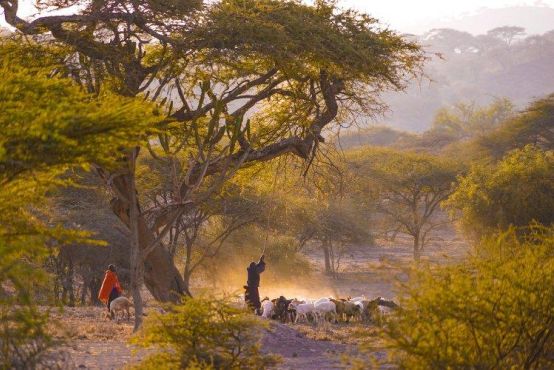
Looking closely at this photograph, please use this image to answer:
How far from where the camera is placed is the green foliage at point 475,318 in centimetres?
693

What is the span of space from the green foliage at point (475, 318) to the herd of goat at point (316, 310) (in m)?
10.5

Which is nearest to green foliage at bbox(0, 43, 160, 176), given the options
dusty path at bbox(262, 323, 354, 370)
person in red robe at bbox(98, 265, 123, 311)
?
dusty path at bbox(262, 323, 354, 370)

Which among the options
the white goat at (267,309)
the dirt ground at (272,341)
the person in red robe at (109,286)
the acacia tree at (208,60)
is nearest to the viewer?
the dirt ground at (272,341)

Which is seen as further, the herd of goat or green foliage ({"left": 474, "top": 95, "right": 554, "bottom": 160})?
green foliage ({"left": 474, "top": 95, "right": 554, "bottom": 160})

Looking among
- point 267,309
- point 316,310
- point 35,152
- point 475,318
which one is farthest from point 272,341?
point 35,152

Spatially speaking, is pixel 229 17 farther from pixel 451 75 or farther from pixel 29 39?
pixel 451 75

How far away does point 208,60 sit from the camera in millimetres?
14391

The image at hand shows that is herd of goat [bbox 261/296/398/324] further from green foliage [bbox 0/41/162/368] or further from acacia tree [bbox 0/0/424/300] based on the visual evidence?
green foliage [bbox 0/41/162/368]

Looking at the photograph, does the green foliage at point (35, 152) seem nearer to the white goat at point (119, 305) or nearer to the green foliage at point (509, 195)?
the white goat at point (119, 305)

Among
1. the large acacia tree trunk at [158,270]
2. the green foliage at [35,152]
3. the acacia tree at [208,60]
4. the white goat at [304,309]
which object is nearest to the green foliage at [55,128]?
the green foliage at [35,152]

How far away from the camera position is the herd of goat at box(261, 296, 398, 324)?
18016 mm

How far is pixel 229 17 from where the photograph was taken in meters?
14.5

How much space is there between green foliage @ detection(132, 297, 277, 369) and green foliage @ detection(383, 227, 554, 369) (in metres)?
1.15

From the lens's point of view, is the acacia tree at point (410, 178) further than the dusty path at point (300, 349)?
Yes
